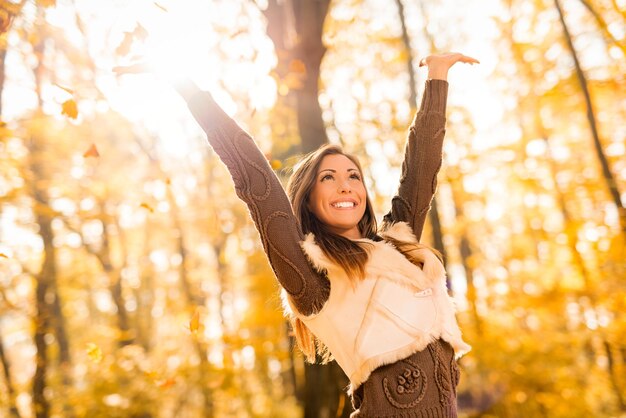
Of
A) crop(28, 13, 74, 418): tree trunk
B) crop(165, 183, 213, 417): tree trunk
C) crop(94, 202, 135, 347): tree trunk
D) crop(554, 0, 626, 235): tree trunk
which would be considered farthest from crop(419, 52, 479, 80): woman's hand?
crop(94, 202, 135, 347): tree trunk

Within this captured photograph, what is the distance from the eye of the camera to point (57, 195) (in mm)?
9148

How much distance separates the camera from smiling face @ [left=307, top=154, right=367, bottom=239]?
2.24 metres

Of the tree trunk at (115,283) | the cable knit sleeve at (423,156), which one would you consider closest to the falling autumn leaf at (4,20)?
the cable knit sleeve at (423,156)

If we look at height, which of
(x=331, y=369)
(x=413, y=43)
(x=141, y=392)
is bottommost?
(x=141, y=392)

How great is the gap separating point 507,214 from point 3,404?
14.1 m

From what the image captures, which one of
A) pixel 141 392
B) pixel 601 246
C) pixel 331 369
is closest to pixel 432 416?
pixel 331 369

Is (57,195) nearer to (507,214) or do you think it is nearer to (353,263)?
(353,263)

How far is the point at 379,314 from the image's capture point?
1.92 m

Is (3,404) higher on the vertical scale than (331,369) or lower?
lower

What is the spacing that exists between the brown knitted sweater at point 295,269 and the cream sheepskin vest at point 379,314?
0.05m

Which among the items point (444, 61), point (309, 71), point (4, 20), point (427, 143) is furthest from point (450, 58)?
point (4, 20)

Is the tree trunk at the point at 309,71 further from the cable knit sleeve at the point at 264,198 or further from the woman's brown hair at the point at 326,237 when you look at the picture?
the cable knit sleeve at the point at 264,198

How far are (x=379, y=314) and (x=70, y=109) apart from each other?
184cm

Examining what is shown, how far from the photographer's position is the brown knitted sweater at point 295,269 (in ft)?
6.16
